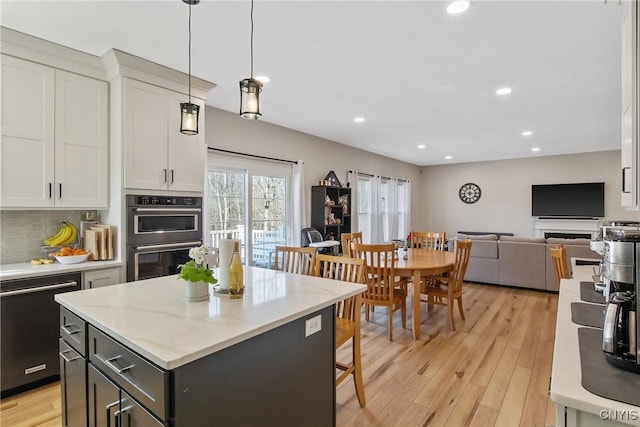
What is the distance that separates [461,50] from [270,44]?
5.03 ft

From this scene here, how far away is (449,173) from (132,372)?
9.48 meters

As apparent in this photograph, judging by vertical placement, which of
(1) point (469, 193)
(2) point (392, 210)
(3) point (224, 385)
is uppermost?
(1) point (469, 193)

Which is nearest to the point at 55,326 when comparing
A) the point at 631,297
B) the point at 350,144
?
the point at 631,297

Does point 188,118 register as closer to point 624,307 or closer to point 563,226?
point 624,307

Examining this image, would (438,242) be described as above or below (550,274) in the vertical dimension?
above

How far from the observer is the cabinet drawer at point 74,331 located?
5.20 feet

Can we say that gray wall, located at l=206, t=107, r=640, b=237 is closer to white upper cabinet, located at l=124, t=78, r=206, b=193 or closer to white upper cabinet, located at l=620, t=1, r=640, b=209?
white upper cabinet, located at l=124, t=78, r=206, b=193

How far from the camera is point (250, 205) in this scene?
459 centimetres

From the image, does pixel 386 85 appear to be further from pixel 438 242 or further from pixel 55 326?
pixel 55 326

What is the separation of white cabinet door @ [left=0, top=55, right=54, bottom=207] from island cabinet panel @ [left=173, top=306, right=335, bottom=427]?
2404 millimetres

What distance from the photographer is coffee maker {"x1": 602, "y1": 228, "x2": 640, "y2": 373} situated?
1.07m

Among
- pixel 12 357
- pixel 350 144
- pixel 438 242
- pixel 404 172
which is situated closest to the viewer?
pixel 12 357

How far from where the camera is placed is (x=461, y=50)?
2.63 meters

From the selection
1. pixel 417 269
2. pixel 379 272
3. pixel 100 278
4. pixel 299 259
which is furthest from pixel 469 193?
pixel 100 278
